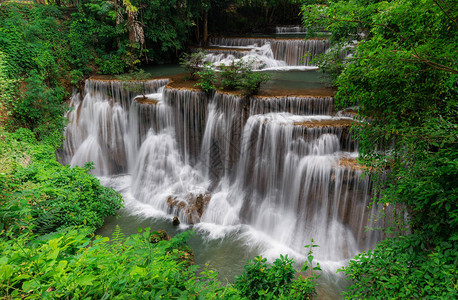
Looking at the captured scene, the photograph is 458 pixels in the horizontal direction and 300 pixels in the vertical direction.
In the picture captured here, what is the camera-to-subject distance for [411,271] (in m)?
3.71

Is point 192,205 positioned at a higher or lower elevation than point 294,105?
lower

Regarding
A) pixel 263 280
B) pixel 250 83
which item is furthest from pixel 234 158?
pixel 263 280

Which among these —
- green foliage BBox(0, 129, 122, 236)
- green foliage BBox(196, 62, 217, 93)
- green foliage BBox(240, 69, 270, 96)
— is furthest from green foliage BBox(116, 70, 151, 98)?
green foliage BBox(240, 69, 270, 96)

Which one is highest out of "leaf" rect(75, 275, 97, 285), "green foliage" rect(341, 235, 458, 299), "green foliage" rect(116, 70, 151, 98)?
"green foliage" rect(116, 70, 151, 98)

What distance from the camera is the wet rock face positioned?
344 inches

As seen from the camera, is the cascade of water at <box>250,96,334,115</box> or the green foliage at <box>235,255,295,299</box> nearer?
the green foliage at <box>235,255,295,299</box>

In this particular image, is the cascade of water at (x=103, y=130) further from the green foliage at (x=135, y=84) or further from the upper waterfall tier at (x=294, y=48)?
the upper waterfall tier at (x=294, y=48)

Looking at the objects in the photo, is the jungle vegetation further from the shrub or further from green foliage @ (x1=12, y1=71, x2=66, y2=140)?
the shrub

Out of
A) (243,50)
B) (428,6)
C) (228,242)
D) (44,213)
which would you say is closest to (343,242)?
(228,242)

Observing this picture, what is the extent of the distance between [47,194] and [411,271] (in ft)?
22.5

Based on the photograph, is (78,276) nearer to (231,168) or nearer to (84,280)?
(84,280)

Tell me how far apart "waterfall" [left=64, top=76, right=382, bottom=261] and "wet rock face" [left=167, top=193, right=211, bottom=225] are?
4 cm

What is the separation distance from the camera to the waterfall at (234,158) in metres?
7.31

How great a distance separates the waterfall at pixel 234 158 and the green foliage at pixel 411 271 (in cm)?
301
